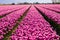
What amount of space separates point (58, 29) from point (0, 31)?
4280 millimetres

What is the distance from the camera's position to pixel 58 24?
11062 millimetres

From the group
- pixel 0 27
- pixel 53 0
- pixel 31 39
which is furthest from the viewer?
pixel 53 0

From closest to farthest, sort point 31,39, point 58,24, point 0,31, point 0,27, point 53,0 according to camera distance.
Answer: point 31,39 < point 0,31 < point 0,27 < point 58,24 < point 53,0

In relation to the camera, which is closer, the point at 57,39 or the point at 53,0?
the point at 57,39

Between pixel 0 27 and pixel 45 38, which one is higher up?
pixel 45 38

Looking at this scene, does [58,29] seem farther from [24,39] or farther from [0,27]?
[24,39]

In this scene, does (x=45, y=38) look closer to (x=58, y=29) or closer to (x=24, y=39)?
(x=24, y=39)

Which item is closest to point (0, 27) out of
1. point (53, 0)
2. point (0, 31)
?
point (0, 31)

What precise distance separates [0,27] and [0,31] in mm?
772

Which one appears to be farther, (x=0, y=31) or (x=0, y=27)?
(x=0, y=27)

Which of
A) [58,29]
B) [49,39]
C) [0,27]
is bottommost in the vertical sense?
[58,29]

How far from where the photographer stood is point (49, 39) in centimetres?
459

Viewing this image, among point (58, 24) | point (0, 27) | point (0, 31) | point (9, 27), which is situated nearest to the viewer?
point (0, 31)

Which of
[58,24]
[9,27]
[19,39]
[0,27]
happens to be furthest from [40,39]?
[58,24]
